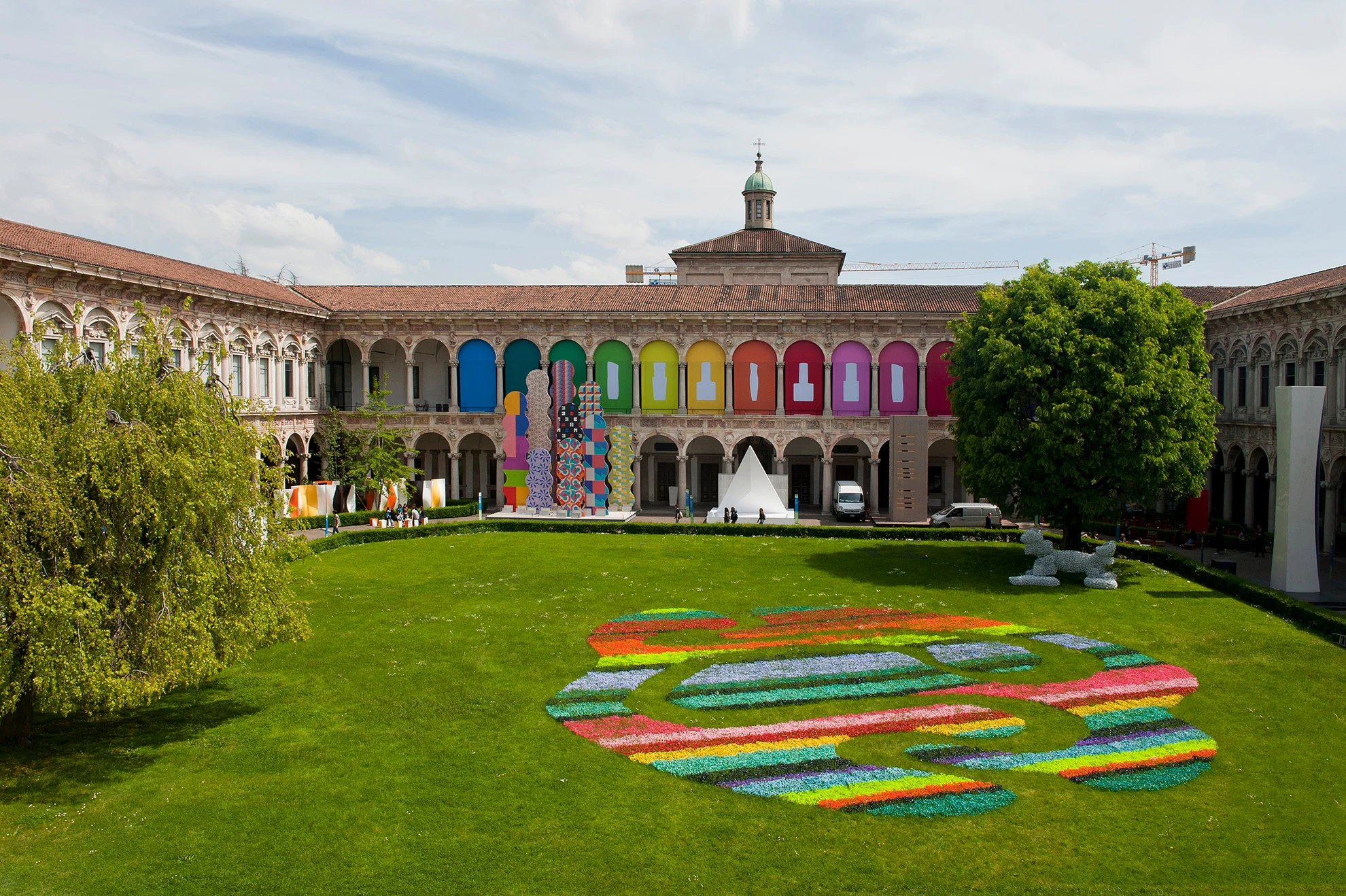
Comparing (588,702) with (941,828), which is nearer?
(941,828)

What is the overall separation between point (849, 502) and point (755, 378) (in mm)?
9678

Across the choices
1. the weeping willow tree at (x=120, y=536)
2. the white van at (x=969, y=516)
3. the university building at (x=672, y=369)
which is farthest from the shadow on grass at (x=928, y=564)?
the weeping willow tree at (x=120, y=536)

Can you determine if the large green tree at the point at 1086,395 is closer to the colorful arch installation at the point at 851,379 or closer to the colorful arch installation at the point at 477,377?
the colorful arch installation at the point at 851,379

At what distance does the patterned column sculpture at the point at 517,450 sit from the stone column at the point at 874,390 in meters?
20.8

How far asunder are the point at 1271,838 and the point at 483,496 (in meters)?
51.1

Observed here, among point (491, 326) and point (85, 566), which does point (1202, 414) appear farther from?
point (491, 326)

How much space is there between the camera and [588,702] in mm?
20875

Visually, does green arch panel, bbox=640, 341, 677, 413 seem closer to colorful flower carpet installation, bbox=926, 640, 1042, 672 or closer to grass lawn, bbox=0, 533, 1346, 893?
grass lawn, bbox=0, 533, 1346, 893

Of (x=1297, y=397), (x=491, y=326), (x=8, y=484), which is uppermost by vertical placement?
(x=491, y=326)

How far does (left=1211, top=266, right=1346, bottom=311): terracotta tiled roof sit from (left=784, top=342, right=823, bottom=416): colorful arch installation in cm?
2168

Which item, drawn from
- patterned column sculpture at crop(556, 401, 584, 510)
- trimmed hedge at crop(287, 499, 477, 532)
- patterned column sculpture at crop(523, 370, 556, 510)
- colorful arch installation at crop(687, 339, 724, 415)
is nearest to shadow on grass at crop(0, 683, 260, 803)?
trimmed hedge at crop(287, 499, 477, 532)

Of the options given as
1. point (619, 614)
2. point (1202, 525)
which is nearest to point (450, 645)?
point (619, 614)

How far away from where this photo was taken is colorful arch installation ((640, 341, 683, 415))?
57.2 m

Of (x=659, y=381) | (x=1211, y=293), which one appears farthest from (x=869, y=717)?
(x=1211, y=293)
